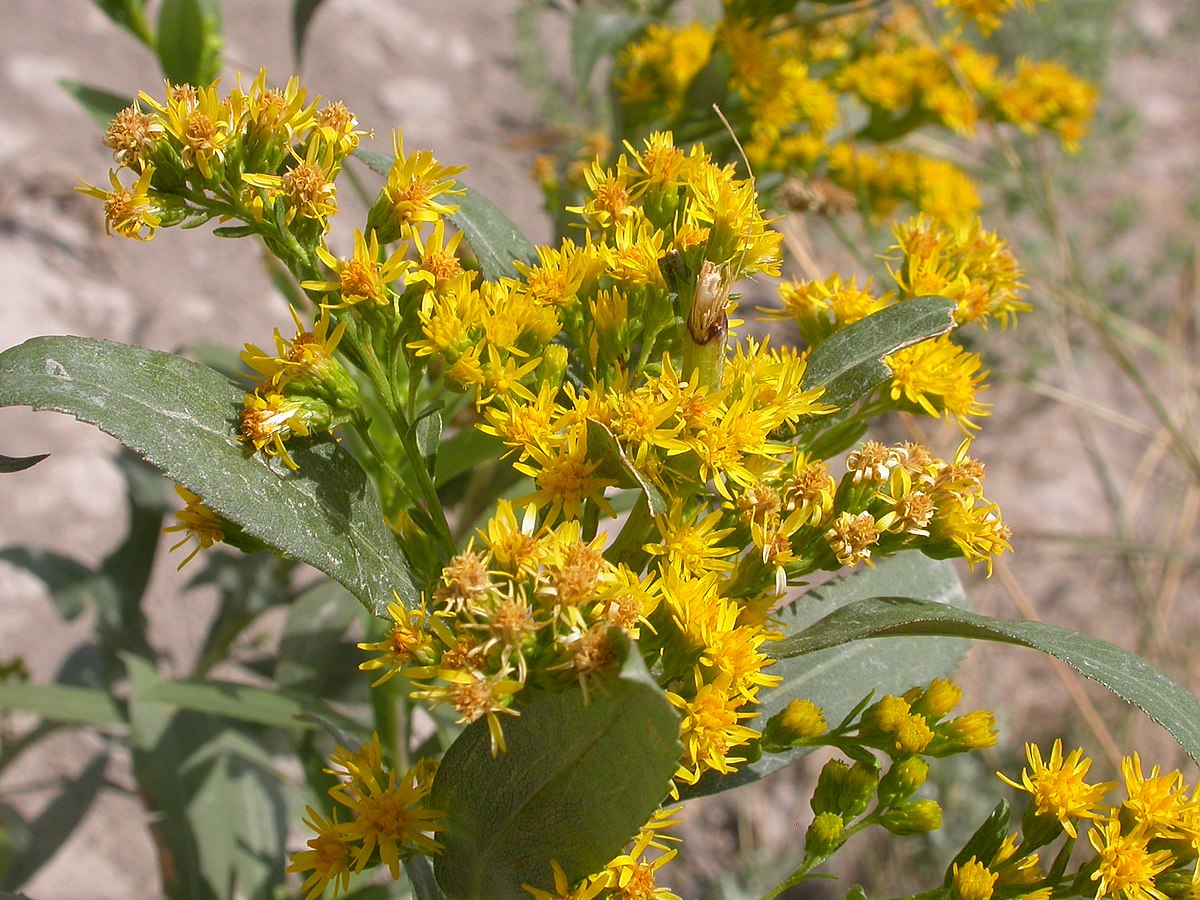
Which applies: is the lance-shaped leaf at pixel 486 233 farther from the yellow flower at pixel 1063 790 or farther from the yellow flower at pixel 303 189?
the yellow flower at pixel 1063 790

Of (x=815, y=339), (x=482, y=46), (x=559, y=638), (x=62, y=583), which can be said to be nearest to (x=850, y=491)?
(x=815, y=339)

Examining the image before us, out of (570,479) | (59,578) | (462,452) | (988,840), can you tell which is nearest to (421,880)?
(570,479)

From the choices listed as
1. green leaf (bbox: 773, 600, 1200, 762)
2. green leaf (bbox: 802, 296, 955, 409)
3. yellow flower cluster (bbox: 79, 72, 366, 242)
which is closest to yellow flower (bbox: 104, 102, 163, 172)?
yellow flower cluster (bbox: 79, 72, 366, 242)

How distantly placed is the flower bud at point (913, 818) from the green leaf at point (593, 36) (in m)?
1.53

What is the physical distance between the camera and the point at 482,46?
5395mm

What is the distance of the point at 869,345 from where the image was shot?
4.44 feet

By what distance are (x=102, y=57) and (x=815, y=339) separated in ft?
12.9

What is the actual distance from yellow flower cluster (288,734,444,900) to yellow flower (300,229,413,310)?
52cm

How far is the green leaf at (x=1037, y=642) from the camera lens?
3.83 ft

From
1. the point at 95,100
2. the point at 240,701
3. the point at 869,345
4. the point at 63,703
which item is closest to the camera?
the point at 869,345

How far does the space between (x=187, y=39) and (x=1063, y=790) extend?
6.84ft

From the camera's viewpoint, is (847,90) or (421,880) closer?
(421,880)

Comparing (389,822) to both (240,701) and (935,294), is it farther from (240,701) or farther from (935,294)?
(935,294)

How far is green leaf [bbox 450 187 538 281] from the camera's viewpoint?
152 centimetres
